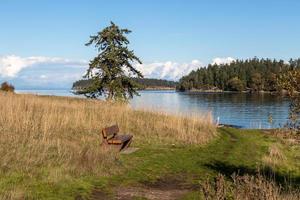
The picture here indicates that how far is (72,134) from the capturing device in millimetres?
15625

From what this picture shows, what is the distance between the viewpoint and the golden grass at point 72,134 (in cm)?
1058

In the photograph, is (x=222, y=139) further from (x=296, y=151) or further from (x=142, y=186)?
(x=142, y=186)

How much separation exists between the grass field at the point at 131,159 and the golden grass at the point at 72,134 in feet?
0.07

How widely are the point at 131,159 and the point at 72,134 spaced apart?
3.42 metres

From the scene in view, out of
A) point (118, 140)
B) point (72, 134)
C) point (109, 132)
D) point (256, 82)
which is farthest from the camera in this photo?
point (256, 82)

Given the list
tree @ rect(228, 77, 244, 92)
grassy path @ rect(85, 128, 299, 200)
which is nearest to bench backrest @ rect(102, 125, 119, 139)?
grassy path @ rect(85, 128, 299, 200)

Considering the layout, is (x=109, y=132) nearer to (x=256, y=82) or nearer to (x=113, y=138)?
(x=113, y=138)

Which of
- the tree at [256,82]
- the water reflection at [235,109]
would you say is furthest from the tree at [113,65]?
the tree at [256,82]

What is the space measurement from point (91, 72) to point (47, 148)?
73.1ft

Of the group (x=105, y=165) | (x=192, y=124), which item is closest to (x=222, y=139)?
(x=192, y=124)

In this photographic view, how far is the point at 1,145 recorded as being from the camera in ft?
37.8

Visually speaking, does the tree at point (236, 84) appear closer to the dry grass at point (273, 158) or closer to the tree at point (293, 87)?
the dry grass at point (273, 158)

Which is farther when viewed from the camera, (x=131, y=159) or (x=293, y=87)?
(x=131, y=159)

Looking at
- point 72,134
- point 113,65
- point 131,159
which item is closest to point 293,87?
point 131,159
